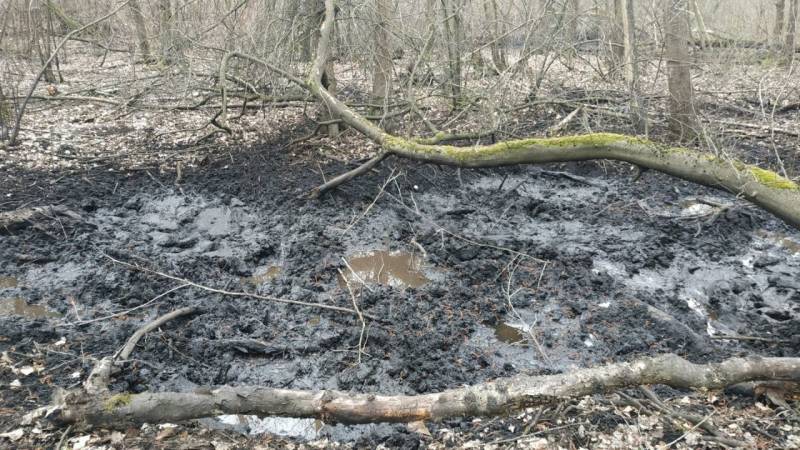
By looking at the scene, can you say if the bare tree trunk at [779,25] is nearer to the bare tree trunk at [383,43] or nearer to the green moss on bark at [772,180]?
the bare tree trunk at [383,43]

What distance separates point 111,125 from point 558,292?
791cm

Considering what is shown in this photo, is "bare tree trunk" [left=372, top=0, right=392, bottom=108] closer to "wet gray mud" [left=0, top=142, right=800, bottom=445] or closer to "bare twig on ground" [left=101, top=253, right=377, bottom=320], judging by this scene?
"wet gray mud" [left=0, top=142, right=800, bottom=445]

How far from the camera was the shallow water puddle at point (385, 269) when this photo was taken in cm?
626

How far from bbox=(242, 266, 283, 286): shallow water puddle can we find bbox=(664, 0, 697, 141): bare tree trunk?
5865 mm

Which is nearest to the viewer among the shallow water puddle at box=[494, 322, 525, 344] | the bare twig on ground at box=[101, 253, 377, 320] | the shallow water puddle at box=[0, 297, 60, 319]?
the shallow water puddle at box=[494, 322, 525, 344]

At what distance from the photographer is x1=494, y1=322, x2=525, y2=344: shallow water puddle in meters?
5.28

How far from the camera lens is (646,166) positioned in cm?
554

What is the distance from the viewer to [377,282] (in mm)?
6262

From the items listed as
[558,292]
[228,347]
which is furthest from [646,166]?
[228,347]

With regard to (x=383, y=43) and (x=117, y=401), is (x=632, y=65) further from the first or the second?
(x=117, y=401)

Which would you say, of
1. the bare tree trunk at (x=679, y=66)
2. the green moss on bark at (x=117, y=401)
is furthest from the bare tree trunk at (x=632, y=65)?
the green moss on bark at (x=117, y=401)

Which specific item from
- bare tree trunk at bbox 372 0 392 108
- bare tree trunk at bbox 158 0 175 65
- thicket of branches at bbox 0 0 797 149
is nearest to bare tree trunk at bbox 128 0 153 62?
thicket of branches at bbox 0 0 797 149

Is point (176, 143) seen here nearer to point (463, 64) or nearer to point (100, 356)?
point (463, 64)

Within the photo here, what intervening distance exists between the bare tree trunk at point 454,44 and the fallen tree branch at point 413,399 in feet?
20.1
